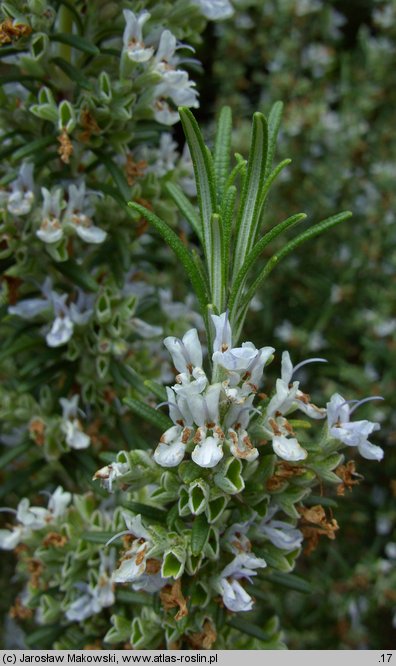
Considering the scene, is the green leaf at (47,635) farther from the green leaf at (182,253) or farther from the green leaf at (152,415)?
the green leaf at (182,253)

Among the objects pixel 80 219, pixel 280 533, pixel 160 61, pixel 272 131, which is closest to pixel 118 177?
pixel 80 219

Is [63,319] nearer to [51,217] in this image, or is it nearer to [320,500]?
[51,217]

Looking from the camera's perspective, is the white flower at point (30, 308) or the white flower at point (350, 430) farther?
the white flower at point (30, 308)

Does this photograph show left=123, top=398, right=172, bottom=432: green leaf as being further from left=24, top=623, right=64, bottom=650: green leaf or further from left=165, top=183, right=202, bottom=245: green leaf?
left=24, top=623, right=64, bottom=650: green leaf

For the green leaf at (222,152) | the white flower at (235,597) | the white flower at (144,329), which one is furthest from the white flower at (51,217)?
the white flower at (235,597)

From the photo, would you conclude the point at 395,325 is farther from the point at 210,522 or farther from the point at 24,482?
the point at 210,522

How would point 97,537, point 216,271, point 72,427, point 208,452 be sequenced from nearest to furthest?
point 208,452 → point 216,271 → point 97,537 → point 72,427
